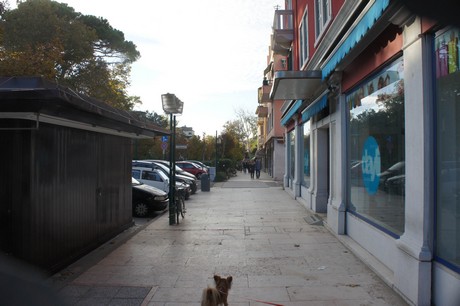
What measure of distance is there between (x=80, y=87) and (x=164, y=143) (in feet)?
21.3

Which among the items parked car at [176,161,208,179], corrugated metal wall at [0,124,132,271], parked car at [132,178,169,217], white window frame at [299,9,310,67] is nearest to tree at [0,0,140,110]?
parked car at [176,161,208,179]

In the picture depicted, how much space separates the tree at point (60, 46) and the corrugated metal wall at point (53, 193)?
1460 cm

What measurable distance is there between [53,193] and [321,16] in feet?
26.8

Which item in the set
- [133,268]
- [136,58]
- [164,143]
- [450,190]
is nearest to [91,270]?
[133,268]

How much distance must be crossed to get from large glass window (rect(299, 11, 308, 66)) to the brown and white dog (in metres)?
10.4

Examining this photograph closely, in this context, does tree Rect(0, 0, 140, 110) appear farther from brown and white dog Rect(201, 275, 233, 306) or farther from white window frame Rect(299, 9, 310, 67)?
brown and white dog Rect(201, 275, 233, 306)

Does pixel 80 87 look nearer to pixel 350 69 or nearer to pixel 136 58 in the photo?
pixel 136 58

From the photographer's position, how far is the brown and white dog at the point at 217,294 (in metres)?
3.79

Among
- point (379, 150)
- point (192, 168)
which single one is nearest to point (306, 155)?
point (379, 150)

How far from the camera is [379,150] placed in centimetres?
646

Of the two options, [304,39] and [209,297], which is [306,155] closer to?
[304,39]

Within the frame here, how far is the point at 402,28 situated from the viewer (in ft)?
17.0

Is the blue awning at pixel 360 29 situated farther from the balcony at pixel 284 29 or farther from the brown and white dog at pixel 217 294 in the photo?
the balcony at pixel 284 29

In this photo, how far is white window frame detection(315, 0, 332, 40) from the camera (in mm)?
9867
